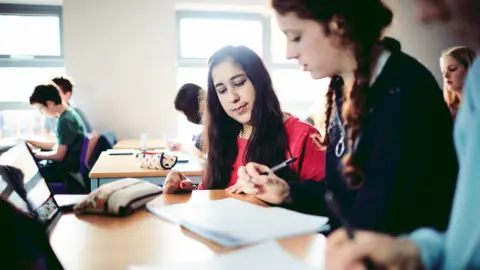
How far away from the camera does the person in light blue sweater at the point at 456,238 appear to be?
18.8 inches

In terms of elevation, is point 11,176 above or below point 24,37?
below

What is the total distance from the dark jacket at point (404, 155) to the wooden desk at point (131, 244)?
0.13 m

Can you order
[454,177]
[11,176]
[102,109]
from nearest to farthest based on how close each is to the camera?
[454,177], [11,176], [102,109]

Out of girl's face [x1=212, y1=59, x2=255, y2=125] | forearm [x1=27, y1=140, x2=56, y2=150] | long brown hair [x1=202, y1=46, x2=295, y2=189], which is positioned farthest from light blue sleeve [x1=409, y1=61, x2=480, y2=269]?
forearm [x1=27, y1=140, x2=56, y2=150]

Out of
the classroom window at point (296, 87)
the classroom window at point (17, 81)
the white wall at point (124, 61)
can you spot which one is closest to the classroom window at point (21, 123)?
the classroom window at point (17, 81)

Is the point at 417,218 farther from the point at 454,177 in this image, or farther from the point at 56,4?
the point at 56,4

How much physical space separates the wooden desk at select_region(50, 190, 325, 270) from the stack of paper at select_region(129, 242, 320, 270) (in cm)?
3

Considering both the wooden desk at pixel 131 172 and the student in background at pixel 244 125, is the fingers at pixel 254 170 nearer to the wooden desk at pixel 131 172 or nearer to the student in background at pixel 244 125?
the student in background at pixel 244 125

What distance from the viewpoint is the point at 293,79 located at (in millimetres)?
4996

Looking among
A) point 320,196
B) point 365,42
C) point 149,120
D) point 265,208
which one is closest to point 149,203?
point 265,208

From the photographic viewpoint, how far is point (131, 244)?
2.70 feet

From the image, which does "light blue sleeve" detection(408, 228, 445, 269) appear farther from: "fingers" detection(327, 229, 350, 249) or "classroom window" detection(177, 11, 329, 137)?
"classroom window" detection(177, 11, 329, 137)

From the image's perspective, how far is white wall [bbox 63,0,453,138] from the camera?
4.41 metres

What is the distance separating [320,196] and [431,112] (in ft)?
1.53
